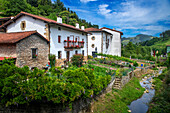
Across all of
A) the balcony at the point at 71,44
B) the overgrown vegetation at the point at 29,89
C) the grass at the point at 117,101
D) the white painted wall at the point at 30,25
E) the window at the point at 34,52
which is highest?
the white painted wall at the point at 30,25

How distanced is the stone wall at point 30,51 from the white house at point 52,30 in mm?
1232

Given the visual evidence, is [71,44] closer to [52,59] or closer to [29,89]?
[52,59]

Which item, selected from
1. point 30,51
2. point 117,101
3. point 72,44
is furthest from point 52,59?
point 117,101

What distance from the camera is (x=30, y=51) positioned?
1319 centimetres

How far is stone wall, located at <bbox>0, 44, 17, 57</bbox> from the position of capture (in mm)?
11805

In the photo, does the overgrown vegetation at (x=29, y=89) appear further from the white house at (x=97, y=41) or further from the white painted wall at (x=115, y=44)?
the white painted wall at (x=115, y=44)

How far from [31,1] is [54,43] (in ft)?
191

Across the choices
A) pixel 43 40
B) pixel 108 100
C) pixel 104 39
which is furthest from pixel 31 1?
pixel 108 100

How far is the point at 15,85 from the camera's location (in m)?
6.07

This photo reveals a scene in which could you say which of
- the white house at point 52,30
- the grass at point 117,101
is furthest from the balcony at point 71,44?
the grass at point 117,101

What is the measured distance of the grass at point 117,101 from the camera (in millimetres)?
10422

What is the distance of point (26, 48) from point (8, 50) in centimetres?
157

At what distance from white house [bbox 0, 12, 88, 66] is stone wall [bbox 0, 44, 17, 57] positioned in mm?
4493

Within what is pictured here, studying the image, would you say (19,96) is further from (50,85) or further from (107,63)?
(107,63)
